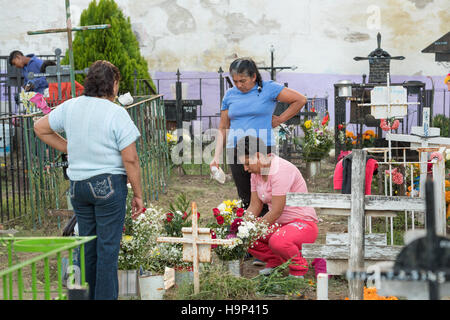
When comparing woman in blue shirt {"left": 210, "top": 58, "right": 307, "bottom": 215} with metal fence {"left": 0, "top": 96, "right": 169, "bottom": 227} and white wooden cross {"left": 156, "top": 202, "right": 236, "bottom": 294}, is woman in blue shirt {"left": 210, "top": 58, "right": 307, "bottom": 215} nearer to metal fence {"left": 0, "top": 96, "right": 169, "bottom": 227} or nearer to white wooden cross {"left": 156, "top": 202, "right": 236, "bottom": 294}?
white wooden cross {"left": 156, "top": 202, "right": 236, "bottom": 294}

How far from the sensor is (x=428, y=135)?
6004 millimetres

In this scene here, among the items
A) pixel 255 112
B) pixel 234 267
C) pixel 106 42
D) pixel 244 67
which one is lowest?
pixel 234 267

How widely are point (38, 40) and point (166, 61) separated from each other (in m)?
2.70

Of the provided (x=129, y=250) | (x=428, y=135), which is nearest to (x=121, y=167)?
(x=129, y=250)

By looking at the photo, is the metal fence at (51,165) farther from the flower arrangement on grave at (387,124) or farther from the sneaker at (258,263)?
the flower arrangement on grave at (387,124)

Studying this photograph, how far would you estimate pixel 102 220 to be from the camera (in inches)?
147

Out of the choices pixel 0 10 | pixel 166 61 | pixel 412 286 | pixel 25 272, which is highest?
pixel 0 10

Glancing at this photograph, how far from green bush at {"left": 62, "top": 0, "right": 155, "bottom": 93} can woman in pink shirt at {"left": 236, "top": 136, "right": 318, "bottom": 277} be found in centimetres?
662

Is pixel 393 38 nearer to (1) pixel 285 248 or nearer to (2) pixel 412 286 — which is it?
(1) pixel 285 248

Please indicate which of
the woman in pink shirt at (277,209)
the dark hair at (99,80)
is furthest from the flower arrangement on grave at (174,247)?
the dark hair at (99,80)

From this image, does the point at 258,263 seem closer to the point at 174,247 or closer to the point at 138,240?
the point at 174,247

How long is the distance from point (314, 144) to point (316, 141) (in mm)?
56

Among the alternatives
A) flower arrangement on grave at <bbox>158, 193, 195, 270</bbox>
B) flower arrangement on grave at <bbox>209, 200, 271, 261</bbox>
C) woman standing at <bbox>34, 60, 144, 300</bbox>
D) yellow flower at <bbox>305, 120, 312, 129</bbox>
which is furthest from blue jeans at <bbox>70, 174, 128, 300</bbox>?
yellow flower at <bbox>305, 120, 312, 129</bbox>

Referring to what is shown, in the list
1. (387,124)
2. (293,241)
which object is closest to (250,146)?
(293,241)
